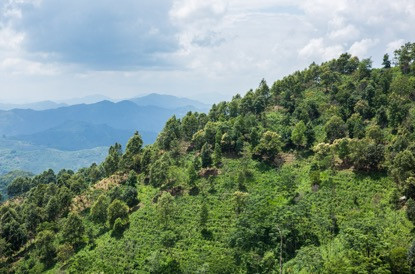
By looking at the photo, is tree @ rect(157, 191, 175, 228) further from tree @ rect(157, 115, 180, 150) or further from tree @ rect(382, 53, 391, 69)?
tree @ rect(382, 53, 391, 69)

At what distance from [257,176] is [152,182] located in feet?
71.0

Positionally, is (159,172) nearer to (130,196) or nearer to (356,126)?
(130,196)

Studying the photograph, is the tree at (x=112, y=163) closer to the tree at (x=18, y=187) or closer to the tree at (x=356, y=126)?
the tree at (x=18, y=187)

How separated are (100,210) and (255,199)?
2973 cm

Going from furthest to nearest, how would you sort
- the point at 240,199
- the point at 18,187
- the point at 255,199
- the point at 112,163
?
the point at 18,187 < the point at 112,163 < the point at 255,199 < the point at 240,199

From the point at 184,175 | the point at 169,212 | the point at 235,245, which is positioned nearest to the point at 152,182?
the point at 184,175

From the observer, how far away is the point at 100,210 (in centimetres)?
6375

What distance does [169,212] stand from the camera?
56469 millimetres

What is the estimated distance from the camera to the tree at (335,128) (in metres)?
67.7

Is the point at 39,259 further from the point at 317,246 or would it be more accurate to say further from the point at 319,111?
the point at 319,111

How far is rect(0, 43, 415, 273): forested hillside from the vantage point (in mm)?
42625

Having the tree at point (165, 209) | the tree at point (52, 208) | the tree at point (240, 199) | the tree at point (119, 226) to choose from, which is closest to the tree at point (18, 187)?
the tree at point (52, 208)

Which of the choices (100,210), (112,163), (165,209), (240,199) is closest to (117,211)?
(100,210)

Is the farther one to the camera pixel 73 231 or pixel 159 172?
pixel 159 172
